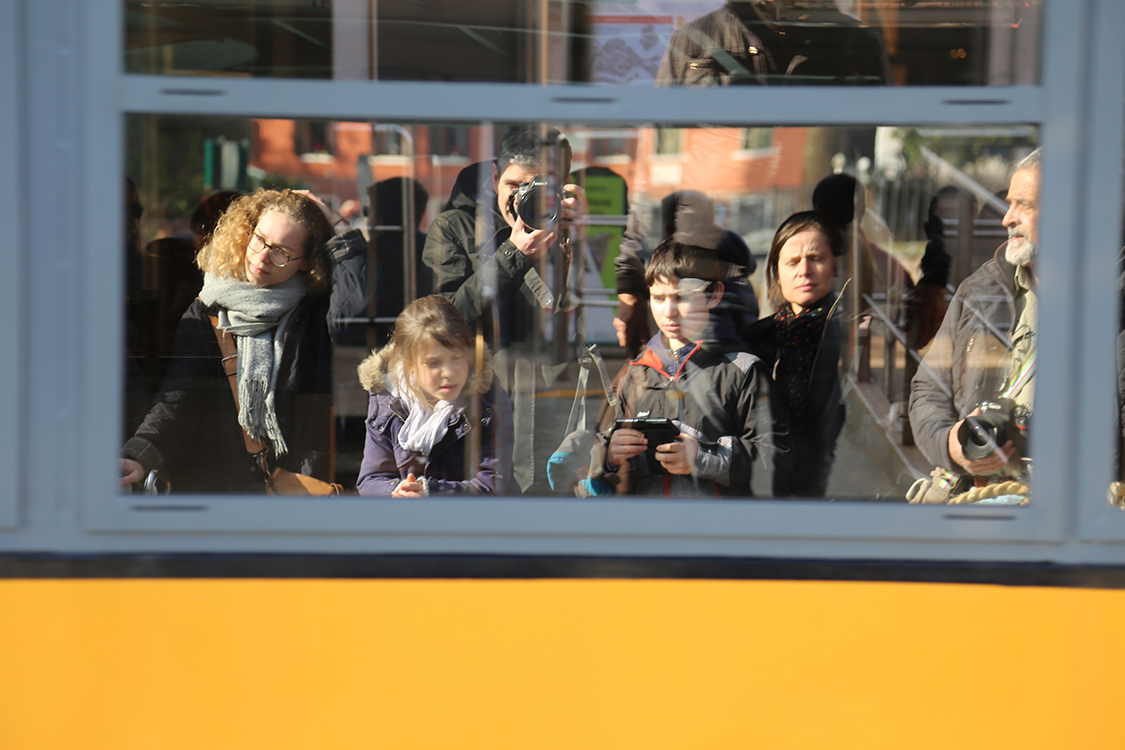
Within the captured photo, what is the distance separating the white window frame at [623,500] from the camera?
121 cm

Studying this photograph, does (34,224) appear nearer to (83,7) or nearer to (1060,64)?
(83,7)

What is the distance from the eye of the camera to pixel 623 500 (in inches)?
51.1

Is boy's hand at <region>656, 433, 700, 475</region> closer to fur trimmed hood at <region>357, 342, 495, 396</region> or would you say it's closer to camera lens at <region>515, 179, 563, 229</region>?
fur trimmed hood at <region>357, 342, 495, 396</region>

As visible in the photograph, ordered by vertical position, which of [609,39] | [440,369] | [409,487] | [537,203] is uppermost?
[609,39]

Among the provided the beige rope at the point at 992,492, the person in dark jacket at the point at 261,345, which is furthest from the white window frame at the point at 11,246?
the beige rope at the point at 992,492

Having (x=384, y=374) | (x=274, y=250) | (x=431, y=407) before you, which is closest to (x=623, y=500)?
(x=431, y=407)

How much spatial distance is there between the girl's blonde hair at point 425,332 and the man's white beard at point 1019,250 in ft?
3.32

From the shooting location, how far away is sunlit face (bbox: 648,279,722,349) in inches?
76.1

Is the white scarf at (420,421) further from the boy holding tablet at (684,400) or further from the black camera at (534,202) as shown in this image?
the black camera at (534,202)

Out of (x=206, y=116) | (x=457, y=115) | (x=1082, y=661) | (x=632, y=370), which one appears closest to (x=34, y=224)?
(x=206, y=116)

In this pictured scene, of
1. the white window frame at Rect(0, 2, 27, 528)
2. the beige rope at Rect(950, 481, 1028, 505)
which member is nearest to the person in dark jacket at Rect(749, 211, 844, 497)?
the beige rope at Rect(950, 481, 1028, 505)

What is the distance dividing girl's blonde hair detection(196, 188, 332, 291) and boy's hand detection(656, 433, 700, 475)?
848mm

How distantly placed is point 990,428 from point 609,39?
3.37 ft

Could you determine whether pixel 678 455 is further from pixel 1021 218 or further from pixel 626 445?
pixel 1021 218
